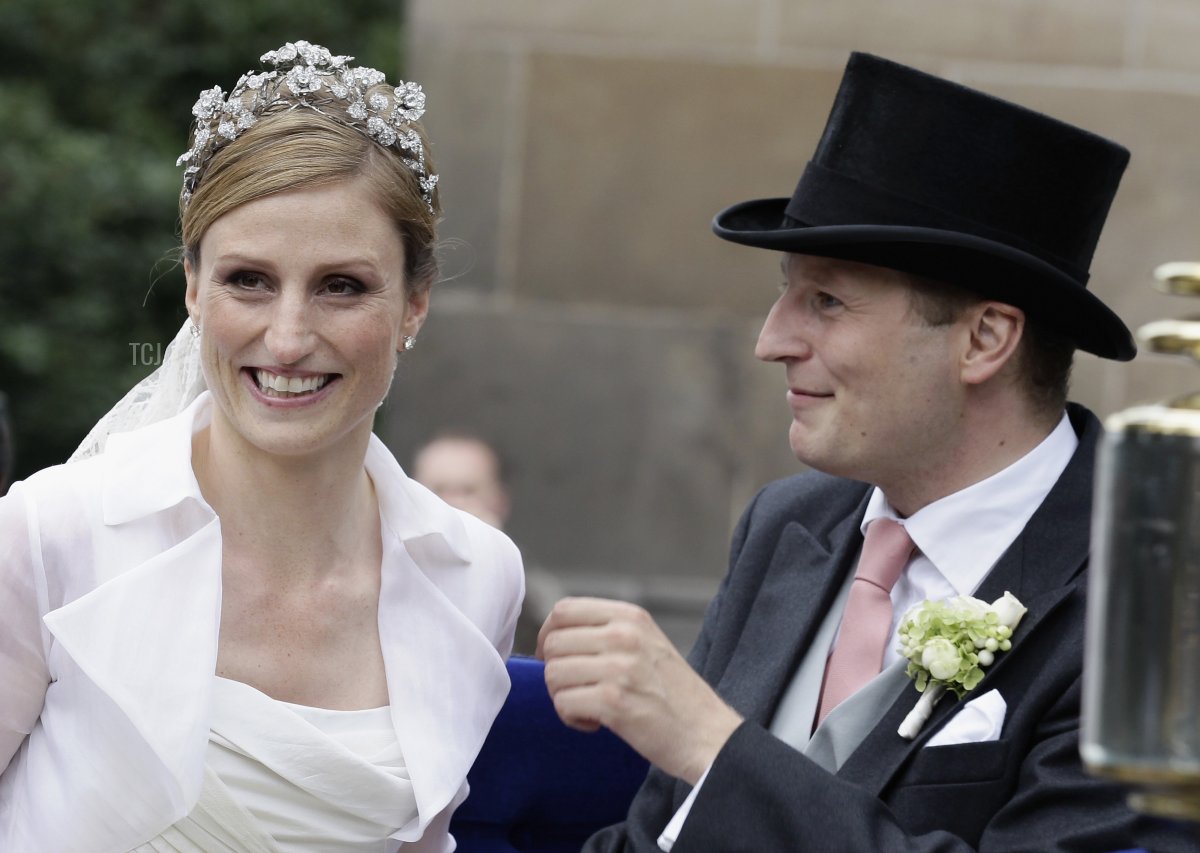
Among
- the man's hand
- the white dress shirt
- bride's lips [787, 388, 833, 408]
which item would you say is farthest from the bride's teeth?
the white dress shirt

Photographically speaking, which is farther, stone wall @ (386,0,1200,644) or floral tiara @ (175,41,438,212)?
stone wall @ (386,0,1200,644)

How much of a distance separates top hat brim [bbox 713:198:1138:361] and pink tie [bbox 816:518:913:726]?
19.0 inches

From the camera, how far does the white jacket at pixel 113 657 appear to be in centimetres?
280

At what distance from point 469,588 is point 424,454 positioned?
327 centimetres

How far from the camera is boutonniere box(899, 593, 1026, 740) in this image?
2848mm

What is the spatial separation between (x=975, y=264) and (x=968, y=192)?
14 centimetres

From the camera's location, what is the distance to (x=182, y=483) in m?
2.99

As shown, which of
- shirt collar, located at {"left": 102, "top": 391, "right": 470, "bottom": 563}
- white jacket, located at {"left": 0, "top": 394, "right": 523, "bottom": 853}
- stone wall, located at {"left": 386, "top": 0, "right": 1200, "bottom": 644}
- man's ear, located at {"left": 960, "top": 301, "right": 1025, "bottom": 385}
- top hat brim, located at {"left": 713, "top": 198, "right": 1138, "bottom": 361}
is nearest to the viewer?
white jacket, located at {"left": 0, "top": 394, "right": 523, "bottom": 853}

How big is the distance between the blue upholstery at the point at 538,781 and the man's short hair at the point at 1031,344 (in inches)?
41.4

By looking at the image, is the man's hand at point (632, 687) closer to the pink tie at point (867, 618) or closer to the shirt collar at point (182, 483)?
the pink tie at point (867, 618)

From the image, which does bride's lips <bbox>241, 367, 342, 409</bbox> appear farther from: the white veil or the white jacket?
the white veil

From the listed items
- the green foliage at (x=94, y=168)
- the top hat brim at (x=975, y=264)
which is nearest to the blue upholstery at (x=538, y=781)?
the top hat brim at (x=975, y=264)

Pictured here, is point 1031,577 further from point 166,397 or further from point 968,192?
point 166,397

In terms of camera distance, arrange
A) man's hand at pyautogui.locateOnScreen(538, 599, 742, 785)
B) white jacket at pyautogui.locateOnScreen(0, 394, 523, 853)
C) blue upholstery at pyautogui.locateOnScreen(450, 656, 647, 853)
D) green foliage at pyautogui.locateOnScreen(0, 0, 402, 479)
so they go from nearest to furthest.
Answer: man's hand at pyautogui.locateOnScreen(538, 599, 742, 785) < white jacket at pyautogui.locateOnScreen(0, 394, 523, 853) < blue upholstery at pyautogui.locateOnScreen(450, 656, 647, 853) < green foliage at pyautogui.locateOnScreen(0, 0, 402, 479)
